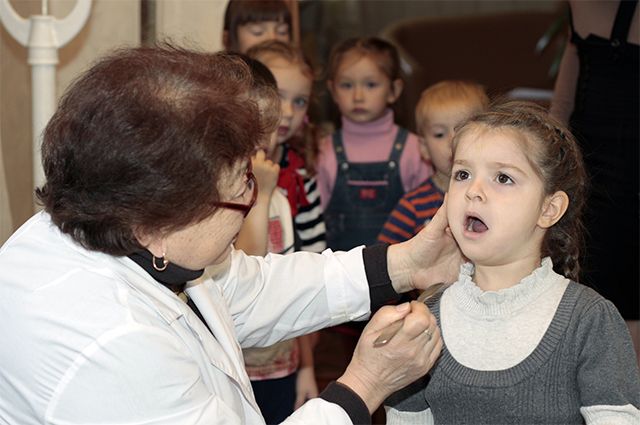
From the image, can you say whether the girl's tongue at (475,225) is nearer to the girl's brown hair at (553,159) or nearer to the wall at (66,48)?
the girl's brown hair at (553,159)

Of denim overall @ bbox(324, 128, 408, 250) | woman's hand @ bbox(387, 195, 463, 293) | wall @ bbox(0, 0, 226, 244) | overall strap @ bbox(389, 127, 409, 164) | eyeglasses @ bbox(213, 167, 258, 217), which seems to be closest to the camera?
eyeglasses @ bbox(213, 167, 258, 217)

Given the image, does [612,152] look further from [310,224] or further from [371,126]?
[371,126]

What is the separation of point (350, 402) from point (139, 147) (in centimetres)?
54

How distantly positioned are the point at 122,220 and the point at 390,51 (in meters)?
2.45

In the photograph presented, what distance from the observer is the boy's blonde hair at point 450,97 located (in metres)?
3.24

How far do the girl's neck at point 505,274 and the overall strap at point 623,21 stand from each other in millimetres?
983

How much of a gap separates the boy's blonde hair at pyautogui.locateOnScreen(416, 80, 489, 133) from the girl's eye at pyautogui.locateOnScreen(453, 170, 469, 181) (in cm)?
133

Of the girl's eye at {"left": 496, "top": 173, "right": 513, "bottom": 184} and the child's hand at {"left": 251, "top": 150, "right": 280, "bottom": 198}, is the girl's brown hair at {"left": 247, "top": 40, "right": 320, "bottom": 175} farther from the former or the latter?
the girl's eye at {"left": 496, "top": 173, "right": 513, "bottom": 184}

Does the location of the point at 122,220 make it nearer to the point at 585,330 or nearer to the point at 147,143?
the point at 147,143

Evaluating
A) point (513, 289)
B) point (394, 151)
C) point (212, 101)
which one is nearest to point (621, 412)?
point (513, 289)

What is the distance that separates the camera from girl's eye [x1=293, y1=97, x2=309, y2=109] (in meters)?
3.21

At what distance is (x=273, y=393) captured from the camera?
9.20ft

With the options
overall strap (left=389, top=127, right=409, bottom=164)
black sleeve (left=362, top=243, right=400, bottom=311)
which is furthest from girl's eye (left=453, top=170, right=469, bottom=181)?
overall strap (left=389, top=127, right=409, bottom=164)

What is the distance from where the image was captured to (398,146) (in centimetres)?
363
